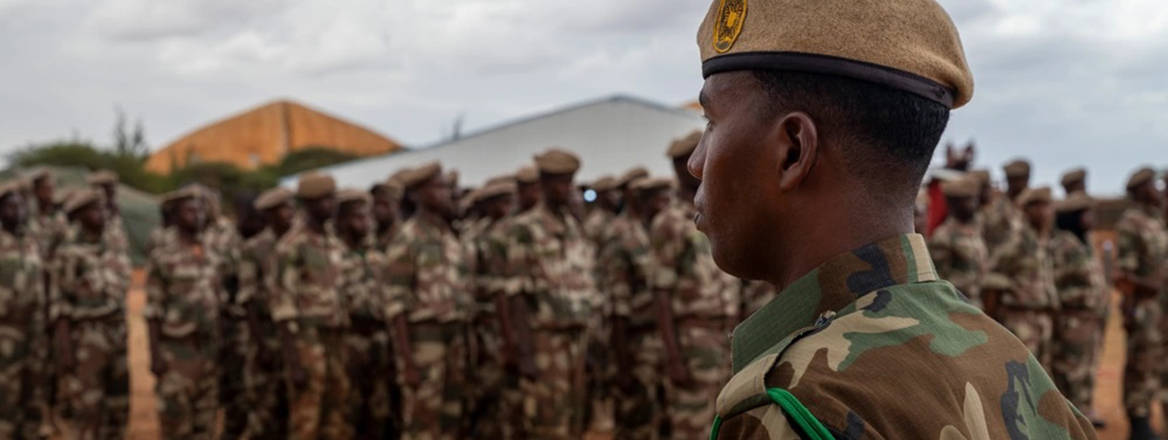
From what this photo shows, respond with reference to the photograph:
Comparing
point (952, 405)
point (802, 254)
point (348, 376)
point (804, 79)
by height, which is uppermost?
point (804, 79)

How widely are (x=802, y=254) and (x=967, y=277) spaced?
6217mm

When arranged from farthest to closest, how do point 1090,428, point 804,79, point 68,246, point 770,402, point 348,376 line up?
point 68,246 → point 348,376 → point 1090,428 → point 804,79 → point 770,402

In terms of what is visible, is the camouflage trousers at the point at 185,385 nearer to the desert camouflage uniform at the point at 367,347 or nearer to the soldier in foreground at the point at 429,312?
the desert camouflage uniform at the point at 367,347

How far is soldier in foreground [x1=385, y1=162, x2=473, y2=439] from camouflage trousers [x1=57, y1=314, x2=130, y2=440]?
2011mm

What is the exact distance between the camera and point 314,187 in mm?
6445

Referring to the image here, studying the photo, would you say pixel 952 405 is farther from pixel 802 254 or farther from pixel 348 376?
pixel 348 376

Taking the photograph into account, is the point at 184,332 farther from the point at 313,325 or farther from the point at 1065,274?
the point at 1065,274

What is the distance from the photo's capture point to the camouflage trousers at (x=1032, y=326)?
277 inches

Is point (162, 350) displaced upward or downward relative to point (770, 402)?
downward

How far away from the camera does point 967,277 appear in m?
6.91

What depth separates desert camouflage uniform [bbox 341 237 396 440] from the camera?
21.4 feet

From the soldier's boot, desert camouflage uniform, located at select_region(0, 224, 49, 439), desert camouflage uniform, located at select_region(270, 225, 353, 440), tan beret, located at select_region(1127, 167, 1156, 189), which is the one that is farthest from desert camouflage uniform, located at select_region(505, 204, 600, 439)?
tan beret, located at select_region(1127, 167, 1156, 189)

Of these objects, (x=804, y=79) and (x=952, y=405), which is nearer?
(x=952, y=405)

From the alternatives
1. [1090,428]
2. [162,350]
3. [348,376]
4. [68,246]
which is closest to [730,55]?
[1090,428]
